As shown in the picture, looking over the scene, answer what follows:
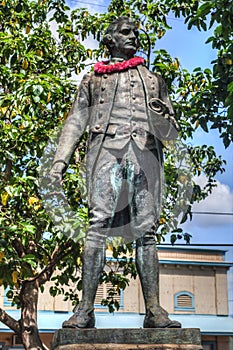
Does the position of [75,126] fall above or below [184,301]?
below

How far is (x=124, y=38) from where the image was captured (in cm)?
664

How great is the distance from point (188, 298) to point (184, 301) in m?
0.28

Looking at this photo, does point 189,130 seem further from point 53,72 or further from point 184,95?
point 53,72

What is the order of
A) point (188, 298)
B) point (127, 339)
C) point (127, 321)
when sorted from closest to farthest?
point (127, 339)
point (127, 321)
point (188, 298)

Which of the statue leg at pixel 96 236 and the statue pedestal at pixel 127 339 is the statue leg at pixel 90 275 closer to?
the statue leg at pixel 96 236

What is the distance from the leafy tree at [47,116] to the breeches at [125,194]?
170 inches

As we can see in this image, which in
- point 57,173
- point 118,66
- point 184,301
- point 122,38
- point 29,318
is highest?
point 184,301

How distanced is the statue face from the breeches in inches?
38.2

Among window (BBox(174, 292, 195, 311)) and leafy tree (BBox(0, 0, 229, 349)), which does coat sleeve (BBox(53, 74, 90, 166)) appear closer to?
leafy tree (BBox(0, 0, 229, 349))

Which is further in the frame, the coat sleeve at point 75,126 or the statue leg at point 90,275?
the coat sleeve at point 75,126

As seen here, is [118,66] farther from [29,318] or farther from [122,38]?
[29,318]

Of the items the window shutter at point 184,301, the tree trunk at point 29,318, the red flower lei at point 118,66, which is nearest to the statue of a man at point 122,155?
the red flower lei at point 118,66

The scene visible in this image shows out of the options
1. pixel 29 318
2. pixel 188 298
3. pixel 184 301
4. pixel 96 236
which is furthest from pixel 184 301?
pixel 96 236

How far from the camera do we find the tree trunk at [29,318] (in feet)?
41.1
